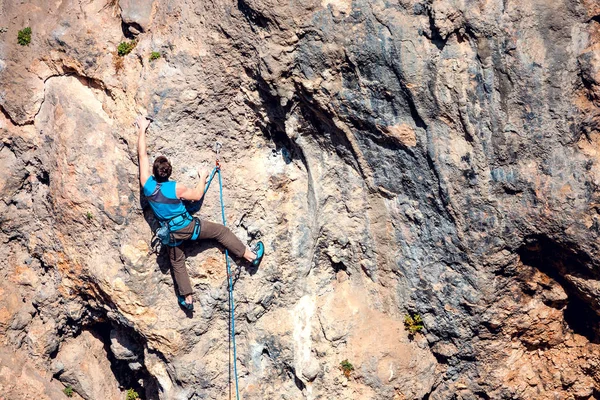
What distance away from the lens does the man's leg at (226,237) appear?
10055 millimetres

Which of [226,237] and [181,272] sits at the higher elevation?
[226,237]

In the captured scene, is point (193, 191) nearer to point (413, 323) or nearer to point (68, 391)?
point (413, 323)

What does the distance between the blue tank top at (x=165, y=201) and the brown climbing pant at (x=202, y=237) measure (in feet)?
0.98

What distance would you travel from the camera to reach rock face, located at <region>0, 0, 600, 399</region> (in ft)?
29.1

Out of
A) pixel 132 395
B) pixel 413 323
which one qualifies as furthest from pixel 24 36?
pixel 413 323

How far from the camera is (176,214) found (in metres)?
9.66

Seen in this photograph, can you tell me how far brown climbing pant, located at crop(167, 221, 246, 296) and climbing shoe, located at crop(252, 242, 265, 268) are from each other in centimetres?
29

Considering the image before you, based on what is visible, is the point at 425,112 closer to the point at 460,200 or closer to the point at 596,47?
the point at 460,200

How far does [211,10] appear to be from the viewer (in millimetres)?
9727

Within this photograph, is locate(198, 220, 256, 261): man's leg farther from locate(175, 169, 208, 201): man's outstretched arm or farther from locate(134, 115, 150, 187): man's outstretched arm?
locate(134, 115, 150, 187): man's outstretched arm

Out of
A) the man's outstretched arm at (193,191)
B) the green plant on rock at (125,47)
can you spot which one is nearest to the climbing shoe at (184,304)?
the man's outstretched arm at (193,191)

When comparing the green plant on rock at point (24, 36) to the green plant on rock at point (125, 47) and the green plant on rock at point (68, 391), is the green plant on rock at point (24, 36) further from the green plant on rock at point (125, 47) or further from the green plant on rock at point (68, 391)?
the green plant on rock at point (68, 391)

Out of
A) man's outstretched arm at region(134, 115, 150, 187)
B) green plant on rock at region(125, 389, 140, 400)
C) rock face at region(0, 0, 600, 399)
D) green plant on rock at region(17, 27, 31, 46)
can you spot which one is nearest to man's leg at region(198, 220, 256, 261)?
rock face at region(0, 0, 600, 399)

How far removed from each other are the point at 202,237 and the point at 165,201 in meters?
0.96
